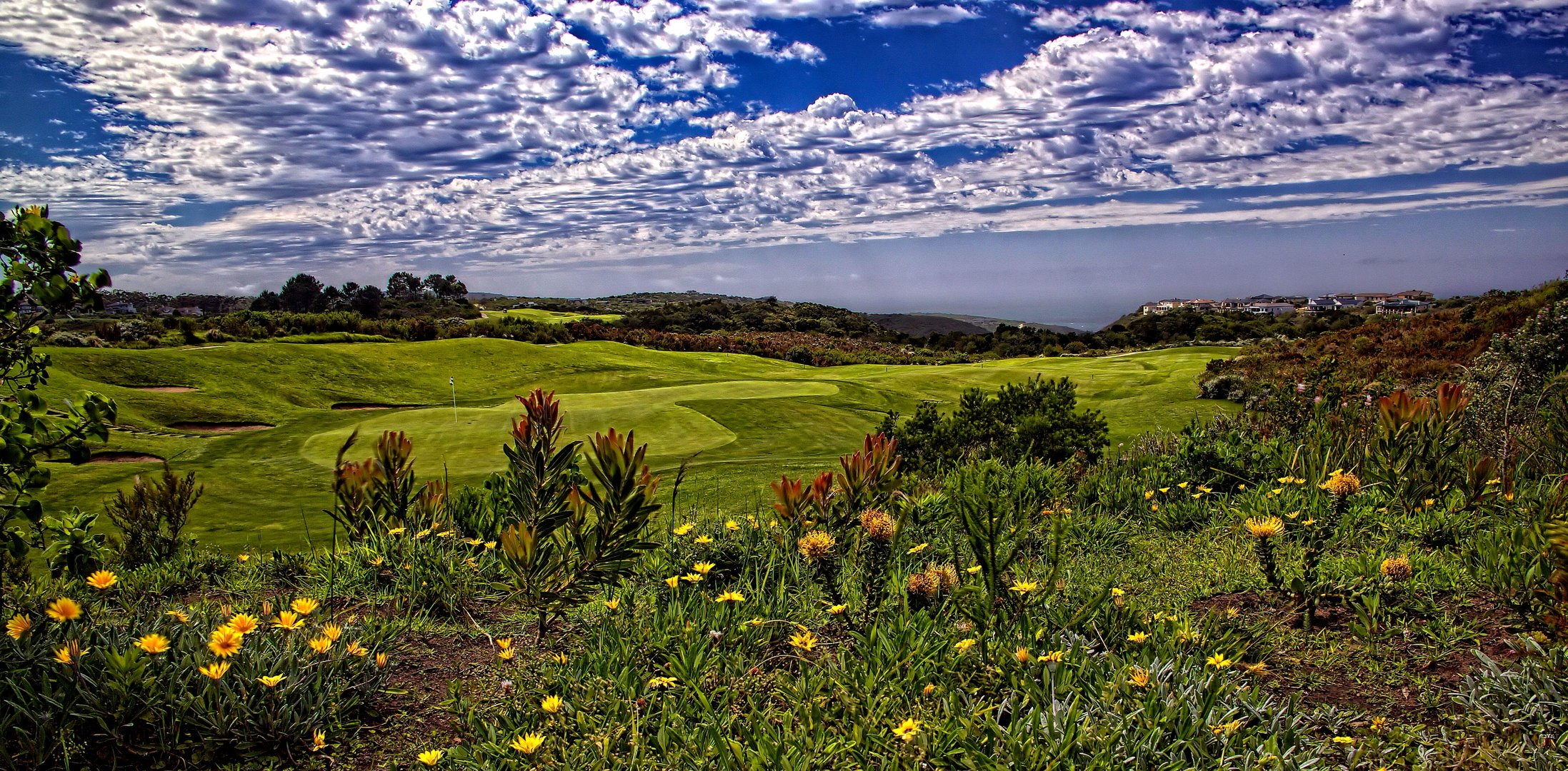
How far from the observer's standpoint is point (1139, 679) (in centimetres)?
215

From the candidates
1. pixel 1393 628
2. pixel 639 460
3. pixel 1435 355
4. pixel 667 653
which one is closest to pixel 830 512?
pixel 639 460

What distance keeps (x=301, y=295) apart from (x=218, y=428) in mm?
38709

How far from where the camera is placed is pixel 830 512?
4.07 m

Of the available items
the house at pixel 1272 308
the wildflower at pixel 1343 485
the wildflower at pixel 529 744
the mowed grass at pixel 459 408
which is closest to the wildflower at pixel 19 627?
the wildflower at pixel 529 744

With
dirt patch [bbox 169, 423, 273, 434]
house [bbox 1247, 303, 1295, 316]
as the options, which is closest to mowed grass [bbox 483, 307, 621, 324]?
dirt patch [bbox 169, 423, 273, 434]

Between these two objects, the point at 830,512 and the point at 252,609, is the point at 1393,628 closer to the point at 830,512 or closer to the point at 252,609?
the point at 830,512

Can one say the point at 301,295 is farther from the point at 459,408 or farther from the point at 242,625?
the point at 242,625

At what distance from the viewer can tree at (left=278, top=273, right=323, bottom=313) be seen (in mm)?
47188

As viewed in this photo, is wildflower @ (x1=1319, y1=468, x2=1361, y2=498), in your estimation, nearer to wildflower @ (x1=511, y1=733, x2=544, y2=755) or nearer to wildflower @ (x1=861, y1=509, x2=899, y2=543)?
wildflower @ (x1=861, y1=509, x2=899, y2=543)

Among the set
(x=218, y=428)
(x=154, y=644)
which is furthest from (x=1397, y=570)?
(x=218, y=428)

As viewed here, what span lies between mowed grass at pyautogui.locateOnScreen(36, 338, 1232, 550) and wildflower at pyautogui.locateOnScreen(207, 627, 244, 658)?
1.90m

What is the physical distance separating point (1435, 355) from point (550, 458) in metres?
18.9

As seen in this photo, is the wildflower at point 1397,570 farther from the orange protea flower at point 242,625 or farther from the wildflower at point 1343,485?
the orange protea flower at point 242,625

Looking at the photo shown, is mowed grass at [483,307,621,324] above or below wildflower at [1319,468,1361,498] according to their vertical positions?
above
